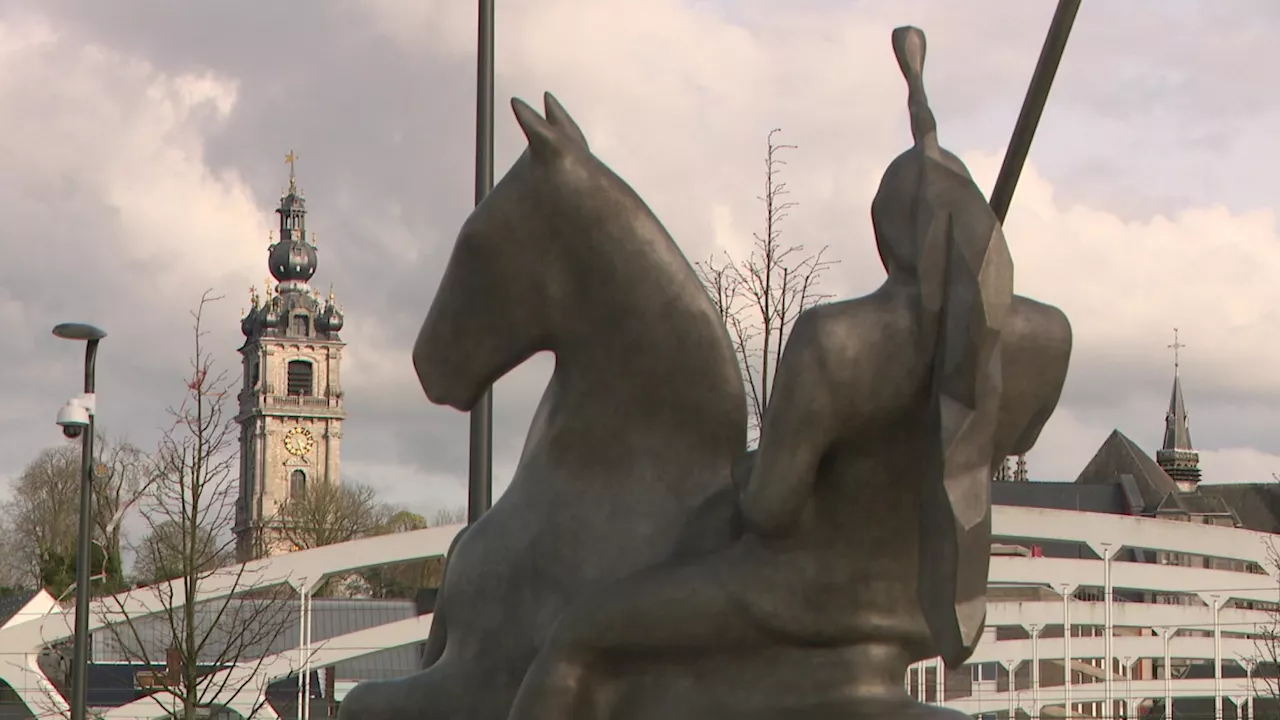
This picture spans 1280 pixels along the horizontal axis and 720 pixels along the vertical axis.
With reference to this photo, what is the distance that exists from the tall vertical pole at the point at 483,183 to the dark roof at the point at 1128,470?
3693 inches

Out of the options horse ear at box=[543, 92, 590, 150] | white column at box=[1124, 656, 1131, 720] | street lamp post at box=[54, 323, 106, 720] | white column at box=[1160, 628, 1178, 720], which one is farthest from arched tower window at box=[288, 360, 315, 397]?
horse ear at box=[543, 92, 590, 150]

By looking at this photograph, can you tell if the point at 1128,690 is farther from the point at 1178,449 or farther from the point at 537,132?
Result: the point at 1178,449

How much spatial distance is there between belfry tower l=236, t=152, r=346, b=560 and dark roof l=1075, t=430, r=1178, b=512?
182 feet

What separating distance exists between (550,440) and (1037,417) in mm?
1201

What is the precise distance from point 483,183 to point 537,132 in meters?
3.38

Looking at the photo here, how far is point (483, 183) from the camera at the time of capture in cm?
764

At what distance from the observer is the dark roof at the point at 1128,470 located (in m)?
98.8

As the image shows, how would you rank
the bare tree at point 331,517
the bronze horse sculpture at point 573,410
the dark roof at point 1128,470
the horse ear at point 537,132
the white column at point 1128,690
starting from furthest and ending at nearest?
1. the dark roof at point 1128,470
2. the bare tree at point 331,517
3. the white column at point 1128,690
4. the horse ear at point 537,132
5. the bronze horse sculpture at point 573,410

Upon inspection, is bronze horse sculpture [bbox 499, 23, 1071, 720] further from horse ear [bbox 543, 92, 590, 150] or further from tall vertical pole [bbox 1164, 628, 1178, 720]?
tall vertical pole [bbox 1164, 628, 1178, 720]

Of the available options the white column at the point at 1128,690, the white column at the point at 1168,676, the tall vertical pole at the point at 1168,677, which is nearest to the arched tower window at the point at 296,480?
the white column at the point at 1128,690

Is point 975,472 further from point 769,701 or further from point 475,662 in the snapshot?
point 475,662

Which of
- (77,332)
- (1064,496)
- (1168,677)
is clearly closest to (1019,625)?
(1168,677)

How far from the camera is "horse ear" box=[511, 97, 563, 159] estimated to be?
4297mm

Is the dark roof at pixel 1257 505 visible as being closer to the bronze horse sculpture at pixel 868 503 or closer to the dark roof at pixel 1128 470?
the dark roof at pixel 1128 470
